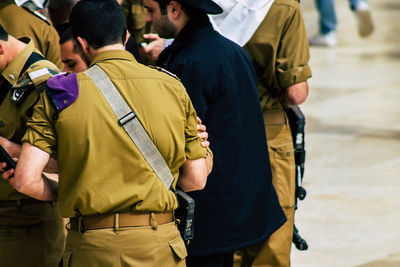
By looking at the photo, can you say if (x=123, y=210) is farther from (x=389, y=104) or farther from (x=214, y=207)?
(x=389, y=104)

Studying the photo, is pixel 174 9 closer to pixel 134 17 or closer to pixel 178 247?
pixel 178 247

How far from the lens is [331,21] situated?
15.7 meters

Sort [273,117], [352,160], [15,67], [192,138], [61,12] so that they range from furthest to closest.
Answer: [352,160] → [61,12] → [273,117] → [15,67] → [192,138]

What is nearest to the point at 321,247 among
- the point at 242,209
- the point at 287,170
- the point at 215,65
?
the point at 287,170

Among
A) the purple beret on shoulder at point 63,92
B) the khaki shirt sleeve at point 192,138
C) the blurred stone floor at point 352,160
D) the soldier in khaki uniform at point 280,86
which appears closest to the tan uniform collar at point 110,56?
the purple beret on shoulder at point 63,92

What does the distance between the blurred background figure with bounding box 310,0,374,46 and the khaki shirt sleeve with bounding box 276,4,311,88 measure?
10.9 m

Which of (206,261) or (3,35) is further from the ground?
(3,35)

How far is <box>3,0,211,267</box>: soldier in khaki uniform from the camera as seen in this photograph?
9.73 feet

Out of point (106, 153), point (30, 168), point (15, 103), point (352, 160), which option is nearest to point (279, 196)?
point (15, 103)

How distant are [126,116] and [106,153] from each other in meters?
0.16

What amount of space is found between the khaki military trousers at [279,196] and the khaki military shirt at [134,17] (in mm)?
1413

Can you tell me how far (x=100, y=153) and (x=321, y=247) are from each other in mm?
3385

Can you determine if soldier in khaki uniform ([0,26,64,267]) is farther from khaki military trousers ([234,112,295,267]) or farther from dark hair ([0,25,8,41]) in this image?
khaki military trousers ([234,112,295,267])

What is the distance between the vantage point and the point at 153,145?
3.04m
